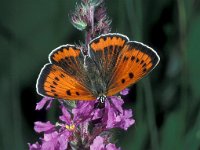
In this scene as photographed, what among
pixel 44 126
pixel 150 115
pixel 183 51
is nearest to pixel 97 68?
pixel 44 126

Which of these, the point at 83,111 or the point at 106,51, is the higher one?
the point at 106,51

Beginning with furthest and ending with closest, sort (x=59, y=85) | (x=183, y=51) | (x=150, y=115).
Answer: (x=183, y=51), (x=150, y=115), (x=59, y=85)

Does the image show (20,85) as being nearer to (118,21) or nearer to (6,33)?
(6,33)

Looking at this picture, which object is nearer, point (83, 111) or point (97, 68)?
point (83, 111)

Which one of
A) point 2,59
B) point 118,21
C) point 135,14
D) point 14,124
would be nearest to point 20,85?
point 2,59

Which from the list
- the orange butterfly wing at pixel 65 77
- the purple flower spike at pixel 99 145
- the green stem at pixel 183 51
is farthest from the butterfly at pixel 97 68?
the green stem at pixel 183 51

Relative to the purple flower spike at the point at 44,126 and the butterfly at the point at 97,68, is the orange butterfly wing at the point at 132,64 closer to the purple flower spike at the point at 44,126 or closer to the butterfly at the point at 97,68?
the butterfly at the point at 97,68

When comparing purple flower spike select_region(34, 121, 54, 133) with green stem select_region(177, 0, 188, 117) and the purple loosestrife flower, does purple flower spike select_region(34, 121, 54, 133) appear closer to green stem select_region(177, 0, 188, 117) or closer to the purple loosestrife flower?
the purple loosestrife flower

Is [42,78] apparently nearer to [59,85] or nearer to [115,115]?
[59,85]
